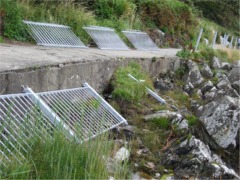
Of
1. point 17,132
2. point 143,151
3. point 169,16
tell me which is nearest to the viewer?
point 17,132

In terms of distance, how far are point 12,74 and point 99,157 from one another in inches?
60.8

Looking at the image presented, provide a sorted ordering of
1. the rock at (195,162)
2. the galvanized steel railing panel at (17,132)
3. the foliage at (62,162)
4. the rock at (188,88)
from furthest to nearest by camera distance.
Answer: the rock at (188,88), the rock at (195,162), the galvanized steel railing panel at (17,132), the foliage at (62,162)

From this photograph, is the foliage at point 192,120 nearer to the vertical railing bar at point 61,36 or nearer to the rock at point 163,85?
the rock at point 163,85

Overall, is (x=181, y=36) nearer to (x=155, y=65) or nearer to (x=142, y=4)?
(x=142, y=4)

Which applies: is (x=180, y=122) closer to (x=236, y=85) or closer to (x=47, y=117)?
(x=47, y=117)

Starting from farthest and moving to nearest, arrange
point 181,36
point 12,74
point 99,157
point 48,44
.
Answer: point 181,36 < point 48,44 < point 12,74 < point 99,157

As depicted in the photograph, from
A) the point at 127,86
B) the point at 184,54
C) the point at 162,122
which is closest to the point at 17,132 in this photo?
the point at 162,122

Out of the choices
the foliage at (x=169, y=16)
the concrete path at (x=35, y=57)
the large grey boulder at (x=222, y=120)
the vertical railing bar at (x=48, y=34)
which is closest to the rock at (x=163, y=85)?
the concrete path at (x=35, y=57)

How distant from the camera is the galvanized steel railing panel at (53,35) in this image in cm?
691

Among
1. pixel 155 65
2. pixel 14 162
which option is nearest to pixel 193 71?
pixel 155 65

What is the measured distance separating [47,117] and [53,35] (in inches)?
136

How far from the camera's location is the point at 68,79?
534 cm

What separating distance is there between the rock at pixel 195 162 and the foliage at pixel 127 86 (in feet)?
4.71

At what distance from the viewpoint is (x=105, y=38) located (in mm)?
8578
